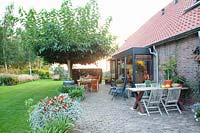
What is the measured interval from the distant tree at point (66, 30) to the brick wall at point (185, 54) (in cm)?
445

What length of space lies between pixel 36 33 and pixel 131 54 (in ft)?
17.5

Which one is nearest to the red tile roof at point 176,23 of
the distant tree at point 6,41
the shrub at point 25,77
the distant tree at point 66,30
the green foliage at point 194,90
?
the green foliage at point 194,90

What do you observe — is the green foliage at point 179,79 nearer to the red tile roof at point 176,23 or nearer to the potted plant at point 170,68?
the potted plant at point 170,68

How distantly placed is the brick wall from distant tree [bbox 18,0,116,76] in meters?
4.45

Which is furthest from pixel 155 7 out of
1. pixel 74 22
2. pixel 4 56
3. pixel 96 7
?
pixel 4 56

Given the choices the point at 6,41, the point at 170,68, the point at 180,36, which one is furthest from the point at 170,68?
the point at 6,41

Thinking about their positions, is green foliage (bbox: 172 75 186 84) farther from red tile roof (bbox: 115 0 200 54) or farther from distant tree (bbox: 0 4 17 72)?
distant tree (bbox: 0 4 17 72)

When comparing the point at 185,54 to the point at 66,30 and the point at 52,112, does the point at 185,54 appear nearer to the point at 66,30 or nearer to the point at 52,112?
the point at 52,112

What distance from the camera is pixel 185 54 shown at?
28.4 ft

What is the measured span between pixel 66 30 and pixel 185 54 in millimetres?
6185

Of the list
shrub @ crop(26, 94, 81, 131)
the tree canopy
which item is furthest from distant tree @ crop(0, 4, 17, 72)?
shrub @ crop(26, 94, 81, 131)

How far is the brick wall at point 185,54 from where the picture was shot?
8047 mm

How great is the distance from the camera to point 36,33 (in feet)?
40.2

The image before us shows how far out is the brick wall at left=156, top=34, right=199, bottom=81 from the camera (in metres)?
8.05
